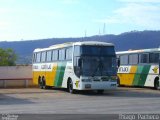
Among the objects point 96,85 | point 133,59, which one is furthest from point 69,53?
point 133,59

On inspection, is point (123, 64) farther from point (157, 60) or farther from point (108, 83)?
point (108, 83)

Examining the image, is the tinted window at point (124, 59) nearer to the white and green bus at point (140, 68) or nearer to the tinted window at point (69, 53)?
the white and green bus at point (140, 68)

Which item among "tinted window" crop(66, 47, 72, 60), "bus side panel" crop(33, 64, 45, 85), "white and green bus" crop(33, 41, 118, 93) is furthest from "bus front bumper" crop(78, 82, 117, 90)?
"bus side panel" crop(33, 64, 45, 85)

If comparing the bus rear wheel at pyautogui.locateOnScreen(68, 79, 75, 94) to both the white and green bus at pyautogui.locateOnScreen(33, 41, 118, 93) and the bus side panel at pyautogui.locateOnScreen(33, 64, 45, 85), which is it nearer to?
the white and green bus at pyautogui.locateOnScreen(33, 41, 118, 93)

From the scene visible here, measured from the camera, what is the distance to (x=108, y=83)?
1075 inches

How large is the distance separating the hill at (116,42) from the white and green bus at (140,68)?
6173 centimetres

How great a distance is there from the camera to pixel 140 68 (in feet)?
112

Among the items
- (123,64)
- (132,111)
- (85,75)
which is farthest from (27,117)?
(123,64)

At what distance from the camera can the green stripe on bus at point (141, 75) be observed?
1315 inches

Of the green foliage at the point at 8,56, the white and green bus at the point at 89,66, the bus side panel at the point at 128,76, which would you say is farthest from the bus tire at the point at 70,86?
the green foliage at the point at 8,56

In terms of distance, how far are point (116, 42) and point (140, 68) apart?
240 ft

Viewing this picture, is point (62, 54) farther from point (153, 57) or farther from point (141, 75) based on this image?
point (141, 75)

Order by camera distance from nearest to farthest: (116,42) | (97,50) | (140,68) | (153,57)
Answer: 1. (97,50)
2. (153,57)
3. (140,68)
4. (116,42)

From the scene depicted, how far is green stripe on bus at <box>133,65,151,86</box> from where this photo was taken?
33.4 meters
